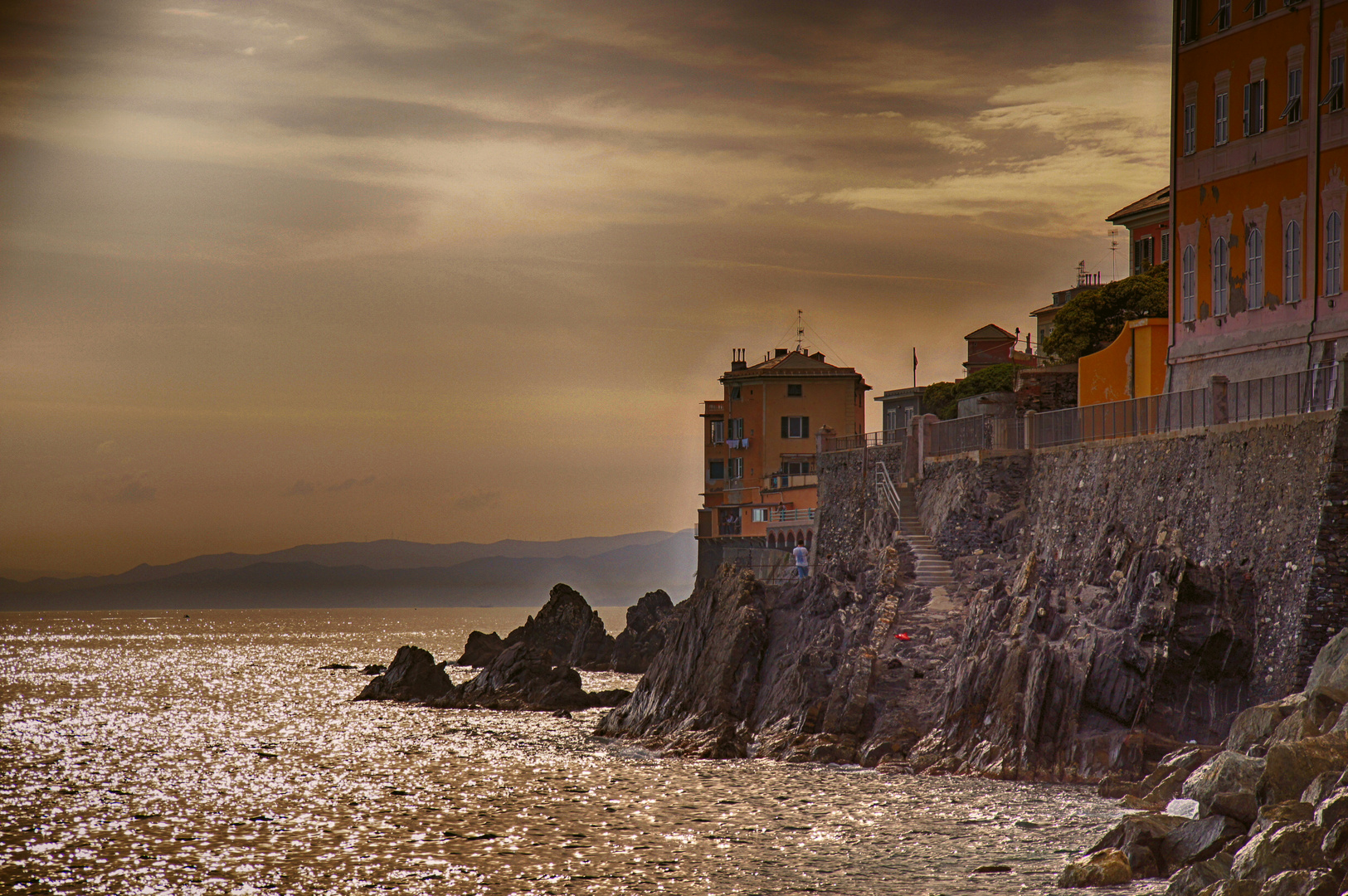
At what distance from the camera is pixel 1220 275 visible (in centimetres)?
4178

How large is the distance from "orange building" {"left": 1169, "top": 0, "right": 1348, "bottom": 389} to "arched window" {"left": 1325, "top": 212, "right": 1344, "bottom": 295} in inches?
1.5

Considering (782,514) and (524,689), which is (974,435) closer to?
(524,689)

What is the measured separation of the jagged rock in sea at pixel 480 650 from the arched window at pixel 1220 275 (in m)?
70.7

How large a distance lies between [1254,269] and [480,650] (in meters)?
75.6

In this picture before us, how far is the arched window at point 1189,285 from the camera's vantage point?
141 feet

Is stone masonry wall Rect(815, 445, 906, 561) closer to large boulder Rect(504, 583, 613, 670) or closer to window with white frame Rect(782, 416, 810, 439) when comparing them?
window with white frame Rect(782, 416, 810, 439)

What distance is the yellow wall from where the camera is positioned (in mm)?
44531

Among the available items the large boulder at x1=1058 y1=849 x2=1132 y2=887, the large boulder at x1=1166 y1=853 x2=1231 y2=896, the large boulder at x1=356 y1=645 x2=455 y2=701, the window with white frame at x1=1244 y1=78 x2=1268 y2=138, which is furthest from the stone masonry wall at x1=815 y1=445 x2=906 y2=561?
the large boulder at x1=1166 y1=853 x2=1231 y2=896

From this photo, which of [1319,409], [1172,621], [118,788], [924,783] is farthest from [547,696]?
[1319,409]

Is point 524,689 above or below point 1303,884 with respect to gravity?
below

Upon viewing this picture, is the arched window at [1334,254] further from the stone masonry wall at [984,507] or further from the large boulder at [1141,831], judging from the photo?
the large boulder at [1141,831]

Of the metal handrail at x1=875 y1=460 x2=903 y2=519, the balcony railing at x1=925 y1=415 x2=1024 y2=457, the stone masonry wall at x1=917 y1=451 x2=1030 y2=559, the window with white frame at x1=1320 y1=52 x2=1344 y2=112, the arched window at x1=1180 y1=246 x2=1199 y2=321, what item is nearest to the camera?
the window with white frame at x1=1320 y1=52 x2=1344 y2=112

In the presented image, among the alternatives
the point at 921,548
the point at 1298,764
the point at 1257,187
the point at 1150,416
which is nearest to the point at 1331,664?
the point at 1298,764

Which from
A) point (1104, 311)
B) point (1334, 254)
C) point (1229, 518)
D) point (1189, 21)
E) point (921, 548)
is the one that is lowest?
point (921, 548)
